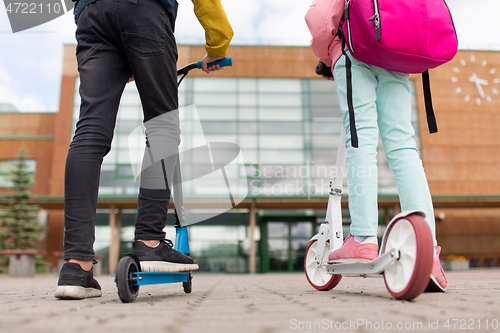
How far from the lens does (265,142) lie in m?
21.9

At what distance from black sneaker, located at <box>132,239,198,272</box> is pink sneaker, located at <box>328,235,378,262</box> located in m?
0.87

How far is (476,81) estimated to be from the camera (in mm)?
25031

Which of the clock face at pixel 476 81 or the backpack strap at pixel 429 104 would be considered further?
the clock face at pixel 476 81

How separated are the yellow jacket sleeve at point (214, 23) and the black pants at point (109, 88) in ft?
0.78

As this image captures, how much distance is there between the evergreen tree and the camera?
20031mm

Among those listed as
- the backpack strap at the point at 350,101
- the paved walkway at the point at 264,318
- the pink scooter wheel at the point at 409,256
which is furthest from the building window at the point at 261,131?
the paved walkway at the point at 264,318

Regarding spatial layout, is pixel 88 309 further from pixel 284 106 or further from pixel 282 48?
pixel 282 48

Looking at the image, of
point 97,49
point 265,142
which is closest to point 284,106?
point 265,142

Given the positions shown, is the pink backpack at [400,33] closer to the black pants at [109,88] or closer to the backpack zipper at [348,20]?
the backpack zipper at [348,20]

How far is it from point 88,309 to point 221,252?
61.5ft

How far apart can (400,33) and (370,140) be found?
570 millimetres

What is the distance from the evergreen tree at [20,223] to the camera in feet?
65.7

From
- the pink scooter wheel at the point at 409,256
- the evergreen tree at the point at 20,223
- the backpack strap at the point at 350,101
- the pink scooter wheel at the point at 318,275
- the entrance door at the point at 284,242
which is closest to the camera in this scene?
the pink scooter wheel at the point at 409,256

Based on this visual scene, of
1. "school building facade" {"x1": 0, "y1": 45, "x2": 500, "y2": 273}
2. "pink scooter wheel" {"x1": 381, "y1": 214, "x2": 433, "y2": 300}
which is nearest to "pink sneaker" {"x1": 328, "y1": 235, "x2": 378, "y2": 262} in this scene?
"pink scooter wheel" {"x1": 381, "y1": 214, "x2": 433, "y2": 300}
